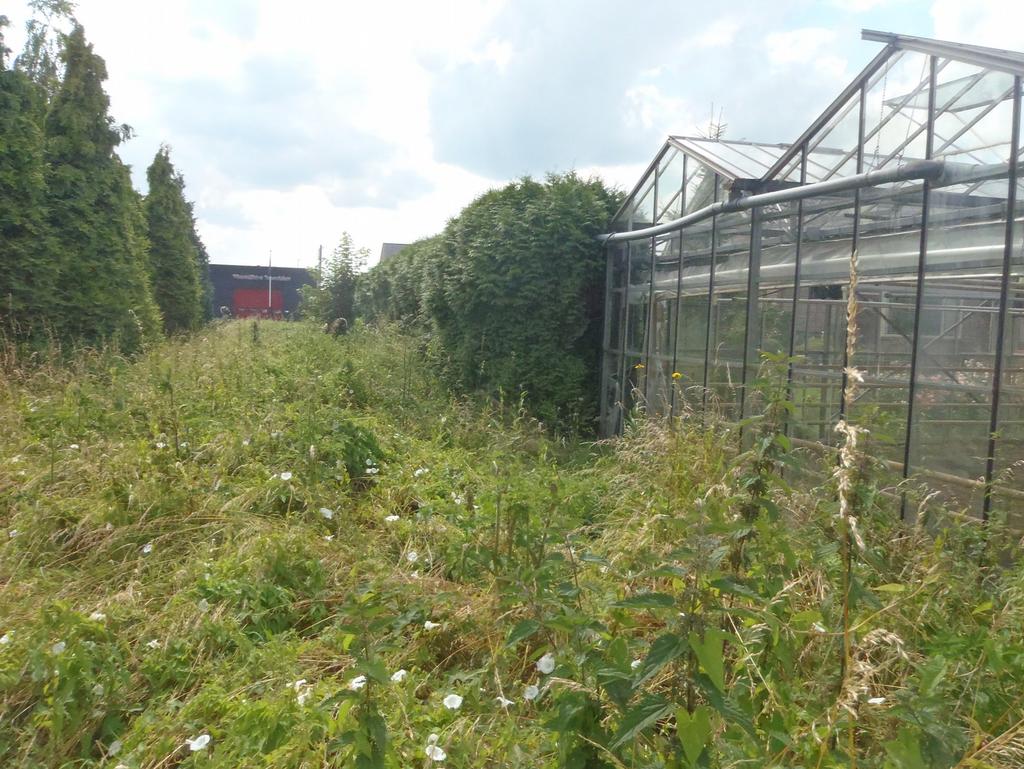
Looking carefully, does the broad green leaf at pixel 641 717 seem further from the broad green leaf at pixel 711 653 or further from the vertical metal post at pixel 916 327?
the vertical metal post at pixel 916 327

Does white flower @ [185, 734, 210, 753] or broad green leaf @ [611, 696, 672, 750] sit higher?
broad green leaf @ [611, 696, 672, 750]

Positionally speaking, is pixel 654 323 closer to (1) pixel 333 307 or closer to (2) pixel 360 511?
(2) pixel 360 511

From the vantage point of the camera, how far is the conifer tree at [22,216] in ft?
29.9

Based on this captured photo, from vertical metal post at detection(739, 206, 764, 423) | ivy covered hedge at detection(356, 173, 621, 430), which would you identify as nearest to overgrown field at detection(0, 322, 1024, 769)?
vertical metal post at detection(739, 206, 764, 423)

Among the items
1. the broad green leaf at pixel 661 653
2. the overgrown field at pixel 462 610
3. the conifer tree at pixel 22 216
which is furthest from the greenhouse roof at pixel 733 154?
the conifer tree at pixel 22 216

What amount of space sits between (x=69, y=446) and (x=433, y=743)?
182 inches

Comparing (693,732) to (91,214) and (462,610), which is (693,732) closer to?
(462,610)

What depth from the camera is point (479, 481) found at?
20.2ft

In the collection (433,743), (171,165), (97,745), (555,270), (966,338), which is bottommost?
(97,745)

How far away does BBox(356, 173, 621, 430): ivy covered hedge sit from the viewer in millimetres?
10742

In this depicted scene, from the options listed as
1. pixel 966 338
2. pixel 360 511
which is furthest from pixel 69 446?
pixel 966 338

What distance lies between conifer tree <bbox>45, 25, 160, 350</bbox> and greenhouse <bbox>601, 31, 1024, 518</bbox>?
23.2 ft

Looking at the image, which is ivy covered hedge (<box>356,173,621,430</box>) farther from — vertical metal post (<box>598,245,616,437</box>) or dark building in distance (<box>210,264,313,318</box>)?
dark building in distance (<box>210,264,313,318</box>)

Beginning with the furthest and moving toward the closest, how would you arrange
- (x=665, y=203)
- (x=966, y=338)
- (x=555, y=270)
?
(x=555, y=270)
(x=665, y=203)
(x=966, y=338)
